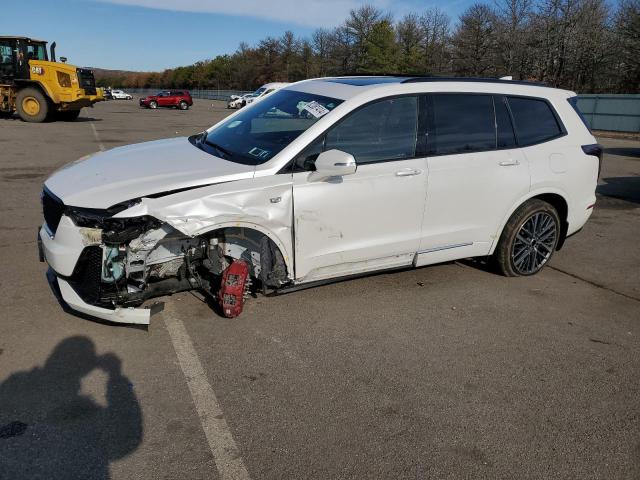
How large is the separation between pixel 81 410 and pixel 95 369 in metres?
0.44

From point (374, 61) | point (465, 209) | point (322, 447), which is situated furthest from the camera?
point (374, 61)

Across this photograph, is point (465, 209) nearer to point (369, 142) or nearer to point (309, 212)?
point (369, 142)

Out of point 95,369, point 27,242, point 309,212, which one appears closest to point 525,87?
point 309,212

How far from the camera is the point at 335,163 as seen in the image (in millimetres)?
3707

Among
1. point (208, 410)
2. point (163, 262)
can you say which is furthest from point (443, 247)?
point (208, 410)

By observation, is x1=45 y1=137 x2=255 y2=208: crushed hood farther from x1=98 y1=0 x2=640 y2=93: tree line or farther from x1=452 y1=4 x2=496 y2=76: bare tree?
x1=452 y1=4 x2=496 y2=76: bare tree

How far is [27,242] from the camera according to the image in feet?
18.9

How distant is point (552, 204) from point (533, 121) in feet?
2.89

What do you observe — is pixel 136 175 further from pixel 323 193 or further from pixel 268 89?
pixel 268 89

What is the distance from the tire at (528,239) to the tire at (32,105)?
23.1m

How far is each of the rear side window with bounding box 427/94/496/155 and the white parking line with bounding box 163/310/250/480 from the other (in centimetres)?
253

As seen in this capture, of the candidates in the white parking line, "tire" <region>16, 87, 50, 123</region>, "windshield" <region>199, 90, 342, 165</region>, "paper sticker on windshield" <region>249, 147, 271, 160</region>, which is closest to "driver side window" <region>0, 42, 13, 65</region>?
"tire" <region>16, 87, 50, 123</region>

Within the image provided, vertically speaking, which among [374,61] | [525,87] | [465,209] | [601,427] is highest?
[374,61]

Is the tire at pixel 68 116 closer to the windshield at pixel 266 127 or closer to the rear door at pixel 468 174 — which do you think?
the windshield at pixel 266 127
